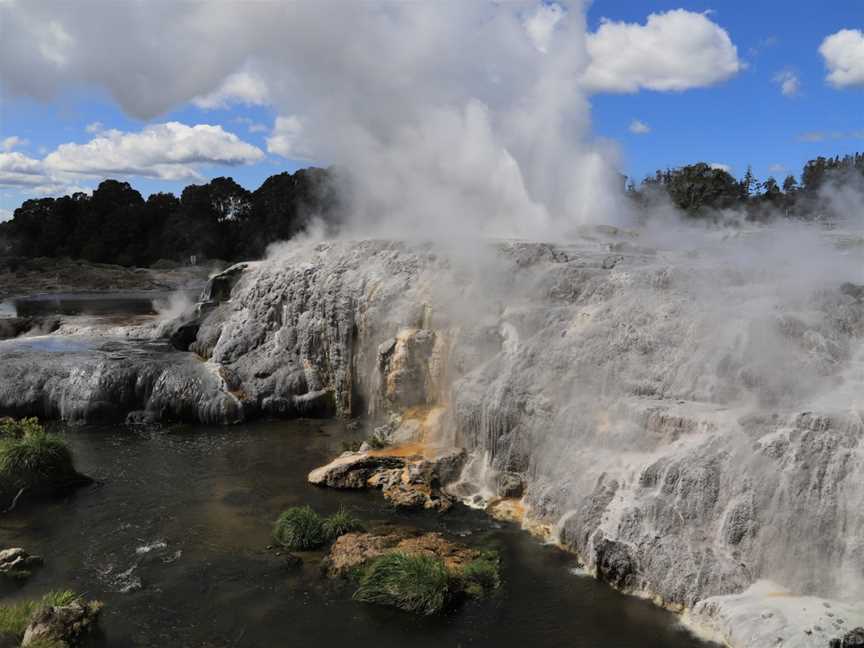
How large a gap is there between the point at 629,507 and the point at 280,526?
566 cm

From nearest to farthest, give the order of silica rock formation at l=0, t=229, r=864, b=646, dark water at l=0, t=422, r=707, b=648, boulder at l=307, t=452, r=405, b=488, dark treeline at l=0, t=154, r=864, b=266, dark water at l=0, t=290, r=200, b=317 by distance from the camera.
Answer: dark water at l=0, t=422, r=707, b=648 < silica rock formation at l=0, t=229, r=864, b=646 < boulder at l=307, t=452, r=405, b=488 < dark water at l=0, t=290, r=200, b=317 < dark treeline at l=0, t=154, r=864, b=266

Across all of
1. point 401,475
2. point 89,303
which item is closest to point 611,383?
point 401,475

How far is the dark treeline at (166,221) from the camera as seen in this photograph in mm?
68875

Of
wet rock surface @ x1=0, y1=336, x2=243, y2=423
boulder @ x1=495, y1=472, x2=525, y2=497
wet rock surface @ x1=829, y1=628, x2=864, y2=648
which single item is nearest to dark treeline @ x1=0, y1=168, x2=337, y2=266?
wet rock surface @ x1=0, y1=336, x2=243, y2=423

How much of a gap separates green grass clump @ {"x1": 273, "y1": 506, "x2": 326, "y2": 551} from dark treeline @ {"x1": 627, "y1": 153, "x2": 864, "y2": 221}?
38.1m

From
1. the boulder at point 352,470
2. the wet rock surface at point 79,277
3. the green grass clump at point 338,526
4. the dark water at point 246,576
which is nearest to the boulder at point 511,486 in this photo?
the dark water at point 246,576

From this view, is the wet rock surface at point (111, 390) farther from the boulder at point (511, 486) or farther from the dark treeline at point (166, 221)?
the dark treeline at point (166, 221)

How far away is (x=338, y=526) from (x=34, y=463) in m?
6.24

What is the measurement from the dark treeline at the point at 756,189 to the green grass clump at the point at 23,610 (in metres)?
41.7

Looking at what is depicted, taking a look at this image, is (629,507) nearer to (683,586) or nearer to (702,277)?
(683,586)

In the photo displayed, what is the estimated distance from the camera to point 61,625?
9.12m

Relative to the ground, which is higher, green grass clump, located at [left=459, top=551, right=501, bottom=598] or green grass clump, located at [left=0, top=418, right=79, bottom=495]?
green grass clump, located at [left=0, top=418, right=79, bottom=495]

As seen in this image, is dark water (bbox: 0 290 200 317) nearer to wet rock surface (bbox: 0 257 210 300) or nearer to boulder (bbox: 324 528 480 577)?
wet rock surface (bbox: 0 257 210 300)

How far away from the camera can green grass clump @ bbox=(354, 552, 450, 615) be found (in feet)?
33.7
